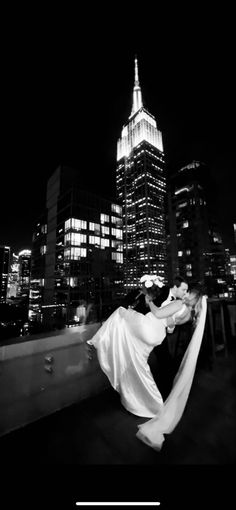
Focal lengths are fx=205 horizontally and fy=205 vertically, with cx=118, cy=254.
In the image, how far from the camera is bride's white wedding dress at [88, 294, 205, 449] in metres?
2.73

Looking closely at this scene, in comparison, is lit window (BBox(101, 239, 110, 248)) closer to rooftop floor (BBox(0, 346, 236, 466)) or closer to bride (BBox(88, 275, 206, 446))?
bride (BBox(88, 275, 206, 446))

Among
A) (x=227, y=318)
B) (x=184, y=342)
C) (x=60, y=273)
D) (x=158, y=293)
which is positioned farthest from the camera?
(x=60, y=273)


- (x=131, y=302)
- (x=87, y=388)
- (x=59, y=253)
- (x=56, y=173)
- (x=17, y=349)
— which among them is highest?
(x=56, y=173)

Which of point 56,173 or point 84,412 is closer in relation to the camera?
point 84,412

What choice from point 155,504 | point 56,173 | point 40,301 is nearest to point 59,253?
point 40,301

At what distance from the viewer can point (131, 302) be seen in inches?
123

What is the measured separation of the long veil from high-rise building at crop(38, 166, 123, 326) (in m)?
44.8

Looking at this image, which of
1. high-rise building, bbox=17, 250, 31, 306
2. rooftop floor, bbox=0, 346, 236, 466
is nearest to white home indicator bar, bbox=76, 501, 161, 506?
rooftop floor, bbox=0, 346, 236, 466

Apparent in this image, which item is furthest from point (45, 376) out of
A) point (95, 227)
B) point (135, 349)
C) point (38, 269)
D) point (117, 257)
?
point (38, 269)

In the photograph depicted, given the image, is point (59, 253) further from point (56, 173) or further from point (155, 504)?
point (155, 504)

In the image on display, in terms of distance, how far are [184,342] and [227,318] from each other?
1963 mm

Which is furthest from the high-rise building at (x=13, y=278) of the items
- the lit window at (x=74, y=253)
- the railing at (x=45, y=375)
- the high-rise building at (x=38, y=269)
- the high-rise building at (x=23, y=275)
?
the railing at (x=45, y=375)

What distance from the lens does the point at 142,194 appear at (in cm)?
9150

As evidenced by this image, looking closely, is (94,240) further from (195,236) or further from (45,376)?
(45,376)
